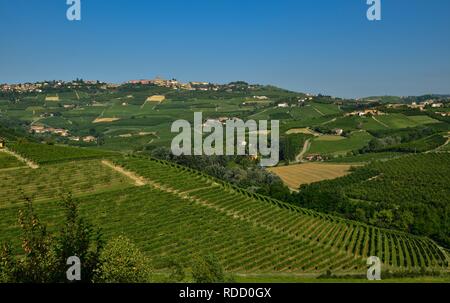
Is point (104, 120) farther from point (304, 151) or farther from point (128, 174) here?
point (128, 174)

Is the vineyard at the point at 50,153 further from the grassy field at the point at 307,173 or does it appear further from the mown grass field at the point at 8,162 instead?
the grassy field at the point at 307,173

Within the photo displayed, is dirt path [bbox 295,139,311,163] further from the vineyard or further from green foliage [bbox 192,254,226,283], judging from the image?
green foliage [bbox 192,254,226,283]

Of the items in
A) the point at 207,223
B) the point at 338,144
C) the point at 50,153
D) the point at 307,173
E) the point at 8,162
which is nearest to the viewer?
the point at 207,223

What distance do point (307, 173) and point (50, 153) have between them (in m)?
50.1

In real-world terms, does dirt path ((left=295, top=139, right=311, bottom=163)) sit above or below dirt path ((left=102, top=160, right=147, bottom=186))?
below

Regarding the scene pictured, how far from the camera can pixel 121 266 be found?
2011 centimetres

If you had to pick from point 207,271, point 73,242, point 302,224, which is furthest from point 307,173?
point 73,242

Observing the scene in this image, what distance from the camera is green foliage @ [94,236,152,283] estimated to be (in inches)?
785

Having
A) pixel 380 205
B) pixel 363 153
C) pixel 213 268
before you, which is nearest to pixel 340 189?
pixel 380 205

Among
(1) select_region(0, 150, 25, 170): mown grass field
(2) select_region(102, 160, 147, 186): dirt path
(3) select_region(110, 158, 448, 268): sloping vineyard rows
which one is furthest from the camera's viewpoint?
(1) select_region(0, 150, 25, 170): mown grass field

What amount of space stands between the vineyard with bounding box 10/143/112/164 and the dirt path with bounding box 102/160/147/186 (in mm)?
3343

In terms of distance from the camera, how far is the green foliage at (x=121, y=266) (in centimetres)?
1994

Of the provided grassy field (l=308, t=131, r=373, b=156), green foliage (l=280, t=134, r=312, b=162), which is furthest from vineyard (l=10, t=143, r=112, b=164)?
grassy field (l=308, t=131, r=373, b=156)
